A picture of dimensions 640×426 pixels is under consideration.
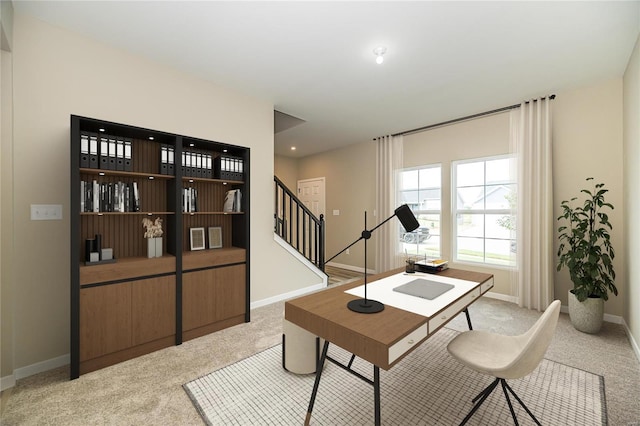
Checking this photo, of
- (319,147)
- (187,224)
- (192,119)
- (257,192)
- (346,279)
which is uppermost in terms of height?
(319,147)

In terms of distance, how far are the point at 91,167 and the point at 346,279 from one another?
4102mm

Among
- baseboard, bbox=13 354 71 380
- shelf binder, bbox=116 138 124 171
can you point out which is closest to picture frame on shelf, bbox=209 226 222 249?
shelf binder, bbox=116 138 124 171

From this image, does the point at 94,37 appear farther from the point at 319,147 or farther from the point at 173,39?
the point at 319,147

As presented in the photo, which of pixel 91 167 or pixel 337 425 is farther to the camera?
pixel 91 167

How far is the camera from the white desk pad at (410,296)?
5.28 feet

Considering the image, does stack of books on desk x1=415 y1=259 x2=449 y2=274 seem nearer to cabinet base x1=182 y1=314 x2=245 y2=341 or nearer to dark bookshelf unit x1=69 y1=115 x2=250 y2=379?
dark bookshelf unit x1=69 y1=115 x2=250 y2=379

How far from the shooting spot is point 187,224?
302 cm

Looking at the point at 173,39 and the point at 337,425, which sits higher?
the point at 173,39

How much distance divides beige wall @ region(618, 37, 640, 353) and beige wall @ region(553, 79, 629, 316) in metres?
0.12

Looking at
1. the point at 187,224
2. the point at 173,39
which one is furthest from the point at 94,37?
the point at 187,224

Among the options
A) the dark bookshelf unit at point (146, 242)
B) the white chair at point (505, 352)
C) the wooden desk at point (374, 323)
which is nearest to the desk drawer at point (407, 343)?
the wooden desk at point (374, 323)

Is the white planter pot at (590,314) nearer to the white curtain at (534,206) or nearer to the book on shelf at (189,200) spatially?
the white curtain at (534,206)

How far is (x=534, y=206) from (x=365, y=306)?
3230 millimetres

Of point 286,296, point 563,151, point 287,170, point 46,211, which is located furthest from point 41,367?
point 563,151
